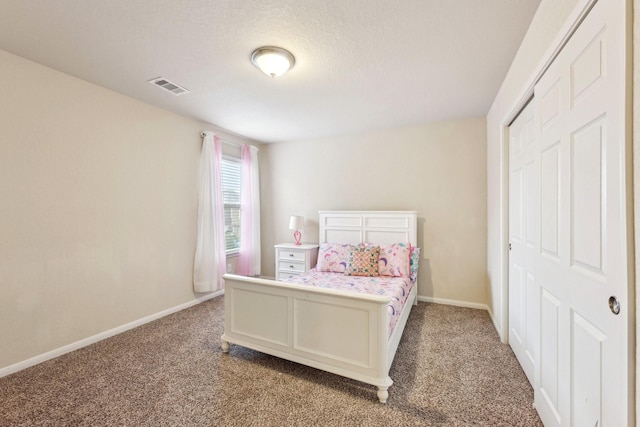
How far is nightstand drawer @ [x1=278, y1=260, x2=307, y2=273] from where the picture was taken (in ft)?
12.9

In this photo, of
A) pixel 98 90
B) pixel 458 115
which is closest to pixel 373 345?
pixel 458 115

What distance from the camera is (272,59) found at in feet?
6.68

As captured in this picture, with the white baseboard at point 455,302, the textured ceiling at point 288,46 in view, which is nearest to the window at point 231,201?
the textured ceiling at point 288,46

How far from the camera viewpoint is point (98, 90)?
8.59 feet

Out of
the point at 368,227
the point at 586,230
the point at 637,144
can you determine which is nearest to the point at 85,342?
the point at 368,227

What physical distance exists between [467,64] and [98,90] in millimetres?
3386

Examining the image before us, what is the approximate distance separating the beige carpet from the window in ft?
6.09

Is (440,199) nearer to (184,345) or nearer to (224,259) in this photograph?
(224,259)

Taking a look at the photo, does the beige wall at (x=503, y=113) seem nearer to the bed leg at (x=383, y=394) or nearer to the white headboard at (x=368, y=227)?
the white headboard at (x=368, y=227)

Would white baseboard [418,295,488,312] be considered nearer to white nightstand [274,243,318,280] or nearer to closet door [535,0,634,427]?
white nightstand [274,243,318,280]

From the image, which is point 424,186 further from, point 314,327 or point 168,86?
point 168,86

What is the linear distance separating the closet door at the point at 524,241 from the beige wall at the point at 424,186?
3.37 ft

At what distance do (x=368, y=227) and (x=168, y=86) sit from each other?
2838 millimetres

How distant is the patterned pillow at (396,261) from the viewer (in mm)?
3141
